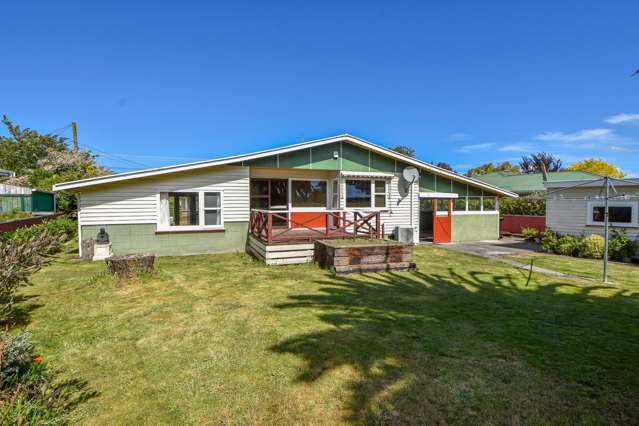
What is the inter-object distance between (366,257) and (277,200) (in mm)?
5855

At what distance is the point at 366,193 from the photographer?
12.8m

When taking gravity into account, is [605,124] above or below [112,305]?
above

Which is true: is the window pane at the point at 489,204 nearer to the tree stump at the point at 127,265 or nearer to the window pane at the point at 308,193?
the window pane at the point at 308,193

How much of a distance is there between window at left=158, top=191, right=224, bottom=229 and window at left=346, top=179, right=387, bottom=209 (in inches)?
199

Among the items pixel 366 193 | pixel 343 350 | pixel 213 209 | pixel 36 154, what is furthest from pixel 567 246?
pixel 36 154

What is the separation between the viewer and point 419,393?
2789 millimetres

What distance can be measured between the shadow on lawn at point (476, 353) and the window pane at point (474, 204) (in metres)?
8.87

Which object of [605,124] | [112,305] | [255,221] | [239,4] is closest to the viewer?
[112,305]

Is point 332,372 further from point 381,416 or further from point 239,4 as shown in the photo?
point 239,4

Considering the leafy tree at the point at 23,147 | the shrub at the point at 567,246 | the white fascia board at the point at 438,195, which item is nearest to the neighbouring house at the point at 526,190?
the shrub at the point at 567,246

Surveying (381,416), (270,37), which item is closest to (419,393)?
(381,416)

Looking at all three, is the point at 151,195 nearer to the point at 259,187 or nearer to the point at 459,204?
the point at 259,187

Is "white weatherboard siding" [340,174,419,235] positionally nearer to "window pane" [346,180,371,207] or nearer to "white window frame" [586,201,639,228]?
"window pane" [346,180,371,207]

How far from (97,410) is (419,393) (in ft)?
9.21
